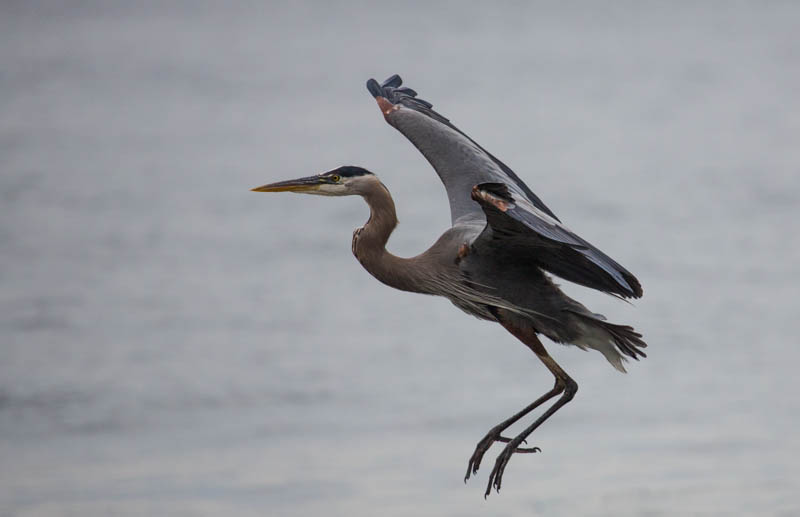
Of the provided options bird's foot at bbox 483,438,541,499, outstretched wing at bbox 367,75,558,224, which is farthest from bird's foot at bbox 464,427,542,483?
outstretched wing at bbox 367,75,558,224

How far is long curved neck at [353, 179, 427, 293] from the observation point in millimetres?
8930

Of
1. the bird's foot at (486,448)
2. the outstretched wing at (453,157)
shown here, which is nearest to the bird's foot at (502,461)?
the bird's foot at (486,448)

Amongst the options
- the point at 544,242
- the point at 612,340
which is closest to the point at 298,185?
the point at 544,242

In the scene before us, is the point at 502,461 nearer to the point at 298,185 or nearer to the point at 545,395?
the point at 545,395

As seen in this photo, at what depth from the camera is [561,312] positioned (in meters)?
9.00

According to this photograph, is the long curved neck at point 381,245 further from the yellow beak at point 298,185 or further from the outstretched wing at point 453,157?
the outstretched wing at point 453,157

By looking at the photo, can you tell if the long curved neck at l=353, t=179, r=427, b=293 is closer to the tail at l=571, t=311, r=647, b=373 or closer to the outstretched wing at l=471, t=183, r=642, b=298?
the outstretched wing at l=471, t=183, r=642, b=298

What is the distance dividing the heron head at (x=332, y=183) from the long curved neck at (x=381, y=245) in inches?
3.6

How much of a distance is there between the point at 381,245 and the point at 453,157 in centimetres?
136

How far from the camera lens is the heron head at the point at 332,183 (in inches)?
356

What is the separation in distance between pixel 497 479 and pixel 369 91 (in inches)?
161

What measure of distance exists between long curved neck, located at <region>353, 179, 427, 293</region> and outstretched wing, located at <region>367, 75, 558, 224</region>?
2.33 ft

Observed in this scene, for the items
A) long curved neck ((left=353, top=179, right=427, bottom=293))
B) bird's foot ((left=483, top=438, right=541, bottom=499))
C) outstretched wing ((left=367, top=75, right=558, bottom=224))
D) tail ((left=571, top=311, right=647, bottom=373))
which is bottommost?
bird's foot ((left=483, top=438, right=541, bottom=499))

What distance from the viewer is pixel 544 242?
8094 millimetres
